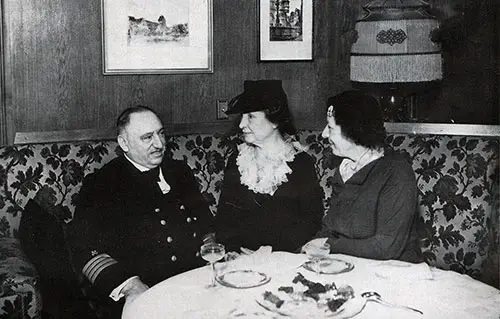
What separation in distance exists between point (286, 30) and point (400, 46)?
0.65 metres

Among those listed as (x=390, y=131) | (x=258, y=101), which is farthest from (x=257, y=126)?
(x=390, y=131)

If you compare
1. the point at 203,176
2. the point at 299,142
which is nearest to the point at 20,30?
the point at 203,176

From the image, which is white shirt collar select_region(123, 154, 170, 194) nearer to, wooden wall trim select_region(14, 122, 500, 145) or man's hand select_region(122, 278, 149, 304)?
wooden wall trim select_region(14, 122, 500, 145)

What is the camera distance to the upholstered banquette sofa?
2.52 metres

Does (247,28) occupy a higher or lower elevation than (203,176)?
higher

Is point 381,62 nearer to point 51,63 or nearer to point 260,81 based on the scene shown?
point 260,81

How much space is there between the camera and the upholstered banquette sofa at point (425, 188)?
2518 millimetres

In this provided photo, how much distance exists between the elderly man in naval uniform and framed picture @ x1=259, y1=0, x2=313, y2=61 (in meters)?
1.00

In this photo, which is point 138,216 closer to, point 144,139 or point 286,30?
point 144,139

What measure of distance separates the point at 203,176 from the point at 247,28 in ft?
2.75

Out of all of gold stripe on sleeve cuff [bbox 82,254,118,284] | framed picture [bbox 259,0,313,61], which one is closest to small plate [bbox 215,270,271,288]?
gold stripe on sleeve cuff [bbox 82,254,118,284]

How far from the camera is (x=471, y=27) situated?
3318mm

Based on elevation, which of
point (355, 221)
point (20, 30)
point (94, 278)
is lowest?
point (94, 278)

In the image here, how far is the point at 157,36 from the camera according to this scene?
3025mm
